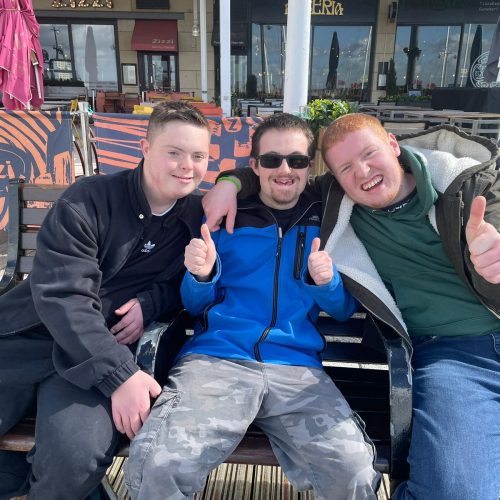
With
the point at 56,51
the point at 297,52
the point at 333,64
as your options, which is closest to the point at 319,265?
the point at 297,52

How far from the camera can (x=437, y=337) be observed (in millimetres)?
1833

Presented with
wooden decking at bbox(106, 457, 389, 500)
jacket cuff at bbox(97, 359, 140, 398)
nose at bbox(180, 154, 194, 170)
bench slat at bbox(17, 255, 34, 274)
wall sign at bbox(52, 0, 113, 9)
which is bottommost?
wooden decking at bbox(106, 457, 389, 500)

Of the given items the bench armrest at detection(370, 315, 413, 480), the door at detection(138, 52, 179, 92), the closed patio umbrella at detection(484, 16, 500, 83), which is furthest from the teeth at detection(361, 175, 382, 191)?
the door at detection(138, 52, 179, 92)

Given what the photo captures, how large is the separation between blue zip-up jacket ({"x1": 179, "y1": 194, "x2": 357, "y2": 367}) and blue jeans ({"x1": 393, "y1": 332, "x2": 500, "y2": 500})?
1.37ft

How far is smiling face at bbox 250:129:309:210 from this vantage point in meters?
1.96

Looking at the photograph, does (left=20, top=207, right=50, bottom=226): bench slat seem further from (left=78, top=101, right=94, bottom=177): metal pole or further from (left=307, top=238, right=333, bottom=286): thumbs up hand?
(left=78, top=101, right=94, bottom=177): metal pole

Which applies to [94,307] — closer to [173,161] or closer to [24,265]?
[173,161]

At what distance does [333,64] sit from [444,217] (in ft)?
44.3

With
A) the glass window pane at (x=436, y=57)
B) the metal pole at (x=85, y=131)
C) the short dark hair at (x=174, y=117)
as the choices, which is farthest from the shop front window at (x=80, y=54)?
the short dark hair at (x=174, y=117)

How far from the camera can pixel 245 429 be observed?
1561 mm

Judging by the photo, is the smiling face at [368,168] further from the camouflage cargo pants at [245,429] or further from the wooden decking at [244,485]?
the wooden decking at [244,485]

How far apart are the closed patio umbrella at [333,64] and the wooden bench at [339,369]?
13.3 meters

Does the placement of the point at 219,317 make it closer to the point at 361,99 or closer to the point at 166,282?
the point at 166,282

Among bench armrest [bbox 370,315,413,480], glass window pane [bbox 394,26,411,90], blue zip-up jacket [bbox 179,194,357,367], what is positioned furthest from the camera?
glass window pane [bbox 394,26,411,90]
